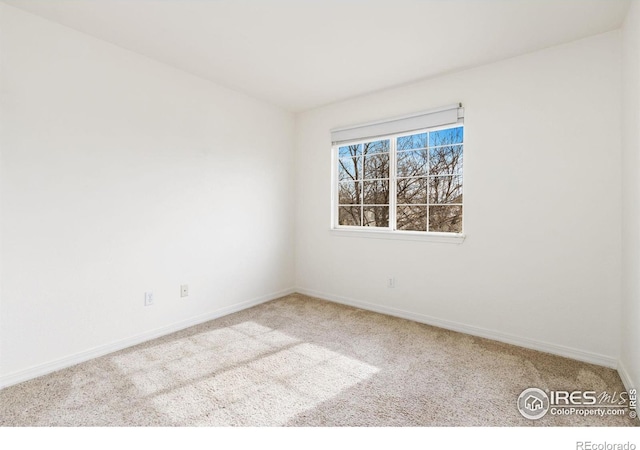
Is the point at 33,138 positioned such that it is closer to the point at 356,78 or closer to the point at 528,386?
the point at 356,78

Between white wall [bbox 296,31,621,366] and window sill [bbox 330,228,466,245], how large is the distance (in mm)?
58

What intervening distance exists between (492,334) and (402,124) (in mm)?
2178

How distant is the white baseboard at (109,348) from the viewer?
2084mm

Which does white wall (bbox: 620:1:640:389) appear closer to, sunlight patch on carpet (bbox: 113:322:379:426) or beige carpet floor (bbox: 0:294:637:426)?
beige carpet floor (bbox: 0:294:637:426)

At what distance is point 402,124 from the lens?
3.30m


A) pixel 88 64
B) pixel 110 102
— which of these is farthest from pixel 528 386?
pixel 88 64

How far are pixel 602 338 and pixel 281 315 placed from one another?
8.94 ft

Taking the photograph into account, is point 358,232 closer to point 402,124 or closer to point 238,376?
point 402,124

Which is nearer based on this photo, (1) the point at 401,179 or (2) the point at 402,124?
(2) the point at 402,124

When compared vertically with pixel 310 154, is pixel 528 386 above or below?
below

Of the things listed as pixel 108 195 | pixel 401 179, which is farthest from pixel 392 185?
pixel 108 195

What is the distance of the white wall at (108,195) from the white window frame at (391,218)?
0.99 m

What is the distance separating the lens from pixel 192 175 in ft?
10.2

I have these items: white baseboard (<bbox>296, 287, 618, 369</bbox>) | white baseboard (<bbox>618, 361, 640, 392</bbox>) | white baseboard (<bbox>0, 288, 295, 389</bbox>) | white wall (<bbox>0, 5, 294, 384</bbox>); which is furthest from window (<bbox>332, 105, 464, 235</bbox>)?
white baseboard (<bbox>0, 288, 295, 389</bbox>)
